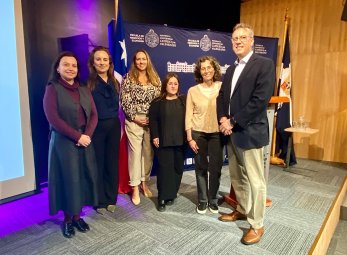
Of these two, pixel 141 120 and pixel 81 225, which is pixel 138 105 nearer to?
pixel 141 120

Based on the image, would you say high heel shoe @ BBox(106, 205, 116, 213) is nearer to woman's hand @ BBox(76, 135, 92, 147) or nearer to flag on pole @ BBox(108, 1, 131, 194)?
flag on pole @ BBox(108, 1, 131, 194)

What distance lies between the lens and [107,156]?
2627mm

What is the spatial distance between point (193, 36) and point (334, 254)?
294 centimetres

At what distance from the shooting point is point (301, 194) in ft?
10.6

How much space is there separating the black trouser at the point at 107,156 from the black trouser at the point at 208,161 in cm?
76

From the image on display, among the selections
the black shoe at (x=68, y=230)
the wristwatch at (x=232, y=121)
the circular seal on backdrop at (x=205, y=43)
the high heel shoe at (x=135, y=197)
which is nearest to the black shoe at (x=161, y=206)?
the high heel shoe at (x=135, y=197)

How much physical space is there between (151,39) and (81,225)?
2.29 m

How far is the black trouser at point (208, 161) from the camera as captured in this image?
2.55 m

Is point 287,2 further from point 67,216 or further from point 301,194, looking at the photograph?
point 67,216

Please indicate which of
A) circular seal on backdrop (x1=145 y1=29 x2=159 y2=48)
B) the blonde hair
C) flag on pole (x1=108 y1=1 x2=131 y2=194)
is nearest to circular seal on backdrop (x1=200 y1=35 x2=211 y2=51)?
circular seal on backdrop (x1=145 y1=29 x2=159 y2=48)

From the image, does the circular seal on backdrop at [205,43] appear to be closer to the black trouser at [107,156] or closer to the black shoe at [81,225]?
the black trouser at [107,156]

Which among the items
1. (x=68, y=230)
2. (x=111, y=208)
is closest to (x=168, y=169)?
(x=111, y=208)

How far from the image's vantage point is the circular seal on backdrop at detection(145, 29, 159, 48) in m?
3.43

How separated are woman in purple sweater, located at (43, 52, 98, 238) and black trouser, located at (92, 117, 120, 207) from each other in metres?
0.21
